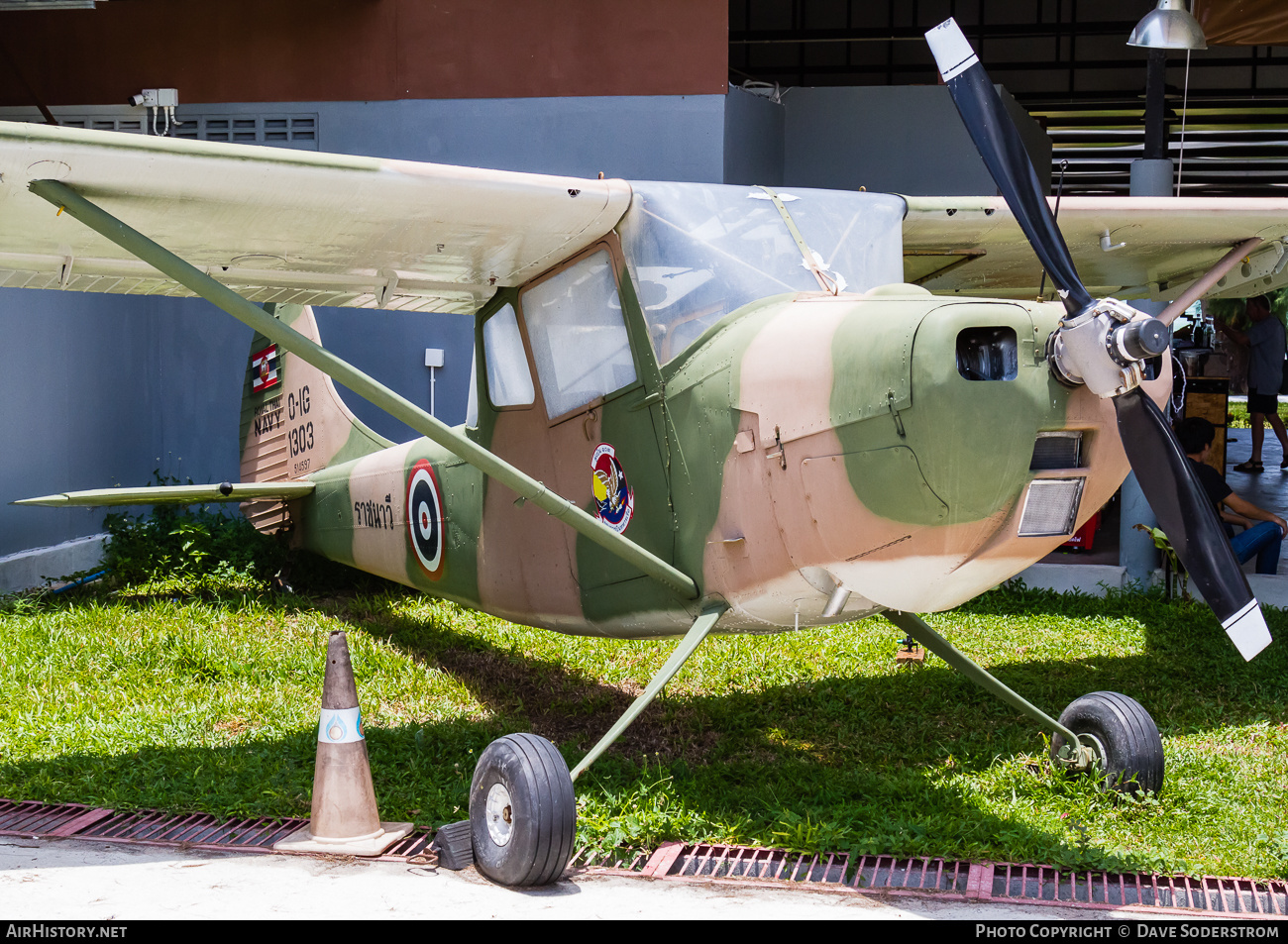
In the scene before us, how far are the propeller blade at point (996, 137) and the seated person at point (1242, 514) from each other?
16.4 ft

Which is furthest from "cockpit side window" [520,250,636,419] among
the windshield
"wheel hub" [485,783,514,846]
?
"wheel hub" [485,783,514,846]

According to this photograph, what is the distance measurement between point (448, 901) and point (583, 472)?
2.10 metres

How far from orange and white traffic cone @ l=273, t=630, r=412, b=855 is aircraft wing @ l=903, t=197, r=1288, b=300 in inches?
144

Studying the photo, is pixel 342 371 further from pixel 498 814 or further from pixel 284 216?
pixel 498 814

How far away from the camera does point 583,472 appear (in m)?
5.53

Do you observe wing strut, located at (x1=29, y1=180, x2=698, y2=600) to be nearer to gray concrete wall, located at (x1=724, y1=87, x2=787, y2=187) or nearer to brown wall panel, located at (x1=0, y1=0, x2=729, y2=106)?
gray concrete wall, located at (x1=724, y1=87, x2=787, y2=187)

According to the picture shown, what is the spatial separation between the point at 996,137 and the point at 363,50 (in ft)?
22.5

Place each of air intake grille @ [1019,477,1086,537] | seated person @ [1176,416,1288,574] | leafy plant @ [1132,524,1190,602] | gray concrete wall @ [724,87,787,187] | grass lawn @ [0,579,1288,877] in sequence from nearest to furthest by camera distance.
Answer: air intake grille @ [1019,477,1086,537] < grass lawn @ [0,579,1288,877] < seated person @ [1176,416,1288,574] < leafy plant @ [1132,524,1190,602] < gray concrete wall @ [724,87,787,187]

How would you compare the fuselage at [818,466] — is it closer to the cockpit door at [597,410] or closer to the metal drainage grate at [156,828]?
the cockpit door at [597,410]

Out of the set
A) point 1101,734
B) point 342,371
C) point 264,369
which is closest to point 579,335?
point 342,371

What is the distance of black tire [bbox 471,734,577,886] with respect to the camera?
4.10m

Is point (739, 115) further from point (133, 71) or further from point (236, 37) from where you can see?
point (133, 71)

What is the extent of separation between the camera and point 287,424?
355 inches

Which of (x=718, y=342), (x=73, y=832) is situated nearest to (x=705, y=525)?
(x=718, y=342)
